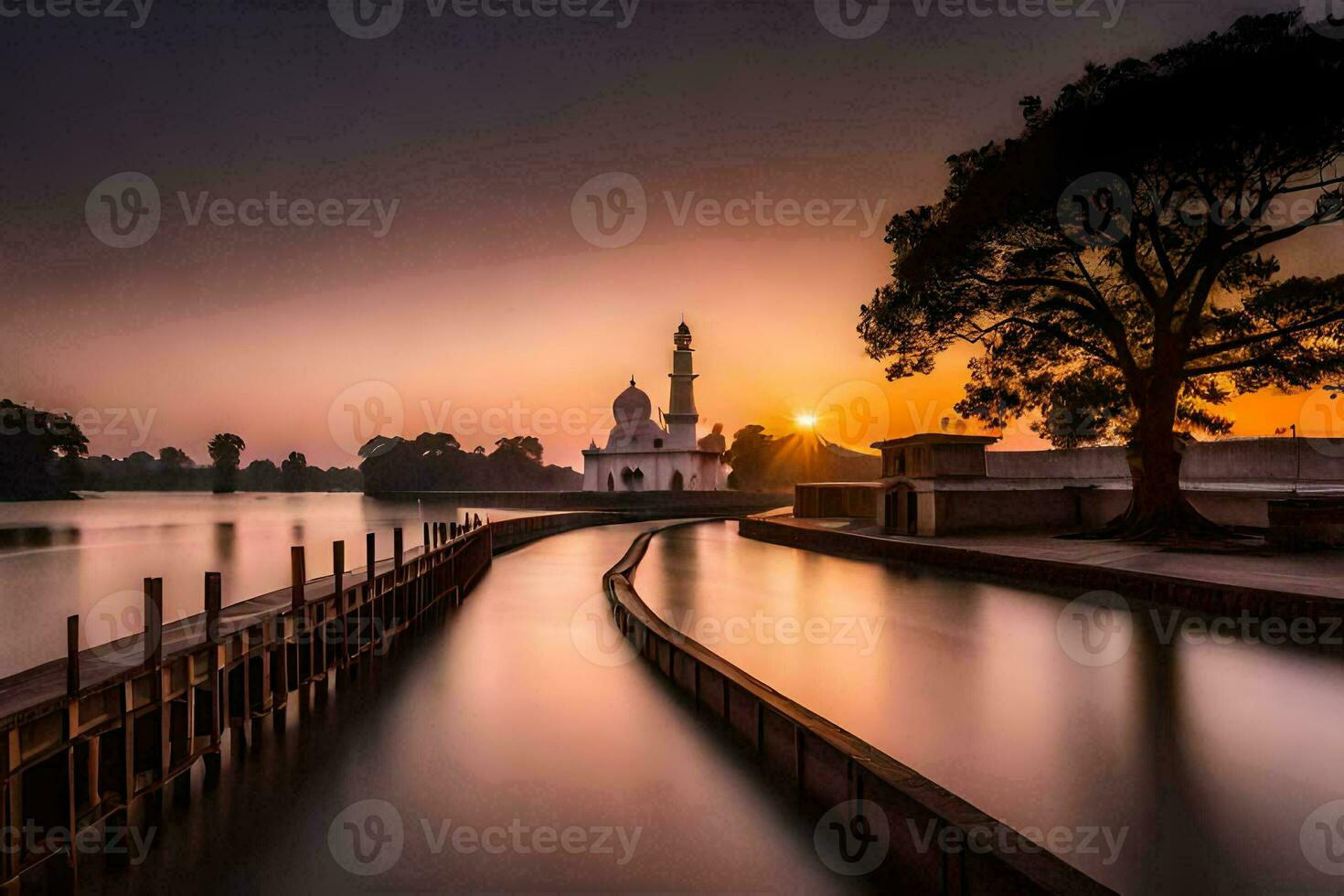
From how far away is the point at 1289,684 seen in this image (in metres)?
10.3

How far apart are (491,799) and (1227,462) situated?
129ft

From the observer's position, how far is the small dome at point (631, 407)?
6831 centimetres

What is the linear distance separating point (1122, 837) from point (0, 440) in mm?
124817

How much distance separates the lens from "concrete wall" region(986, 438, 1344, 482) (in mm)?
31312

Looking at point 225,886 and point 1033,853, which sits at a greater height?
point 1033,853

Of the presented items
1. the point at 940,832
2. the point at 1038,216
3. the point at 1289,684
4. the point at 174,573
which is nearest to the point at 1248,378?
the point at 1038,216

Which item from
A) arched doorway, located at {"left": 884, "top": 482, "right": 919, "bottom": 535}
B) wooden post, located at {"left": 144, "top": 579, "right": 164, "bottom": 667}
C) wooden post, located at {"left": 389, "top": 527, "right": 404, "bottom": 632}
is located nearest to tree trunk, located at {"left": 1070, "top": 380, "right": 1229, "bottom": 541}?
arched doorway, located at {"left": 884, "top": 482, "right": 919, "bottom": 535}

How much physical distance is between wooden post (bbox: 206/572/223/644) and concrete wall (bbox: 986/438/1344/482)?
87.7 ft

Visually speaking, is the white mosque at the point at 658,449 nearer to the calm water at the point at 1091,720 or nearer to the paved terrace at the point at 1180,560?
the paved terrace at the point at 1180,560

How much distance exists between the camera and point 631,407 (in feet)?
226

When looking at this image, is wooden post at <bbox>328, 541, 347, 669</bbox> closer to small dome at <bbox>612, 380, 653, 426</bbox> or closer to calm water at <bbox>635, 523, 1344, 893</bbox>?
calm water at <bbox>635, 523, 1344, 893</bbox>

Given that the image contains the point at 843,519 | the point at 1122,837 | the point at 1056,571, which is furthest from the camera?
the point at 843,519

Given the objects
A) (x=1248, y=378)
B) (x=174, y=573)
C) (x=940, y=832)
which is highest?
(x=1248, y=378)

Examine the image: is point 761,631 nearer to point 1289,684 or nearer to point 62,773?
point 1289,684
